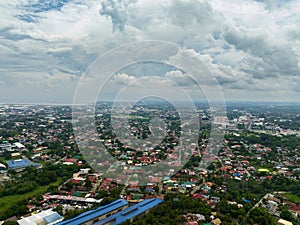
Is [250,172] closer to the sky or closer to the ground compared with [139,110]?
closer to the ground

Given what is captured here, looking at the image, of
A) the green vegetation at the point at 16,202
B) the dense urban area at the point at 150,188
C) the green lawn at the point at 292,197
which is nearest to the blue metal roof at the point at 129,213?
the dense urban area at the point at 150,188

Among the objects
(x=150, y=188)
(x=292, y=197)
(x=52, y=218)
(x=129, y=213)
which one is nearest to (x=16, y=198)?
(x=52, y=218)

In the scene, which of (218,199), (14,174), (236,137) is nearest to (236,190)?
(218,199)

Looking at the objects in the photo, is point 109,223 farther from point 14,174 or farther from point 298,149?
point 298,149

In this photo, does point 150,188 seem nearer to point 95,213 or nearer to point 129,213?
point 129,213

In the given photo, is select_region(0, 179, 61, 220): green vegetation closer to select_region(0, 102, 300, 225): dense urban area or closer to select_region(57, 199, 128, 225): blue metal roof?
select_region(0, 102, 300, 225): dense urban area

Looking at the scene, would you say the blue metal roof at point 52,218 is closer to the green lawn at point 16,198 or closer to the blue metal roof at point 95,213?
the blue metal roof at point 95,213

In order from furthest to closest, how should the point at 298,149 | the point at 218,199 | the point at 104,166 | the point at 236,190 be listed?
the point at 298,149 → the point at 104,166 → the point at 236,190 → the point at 218,199
